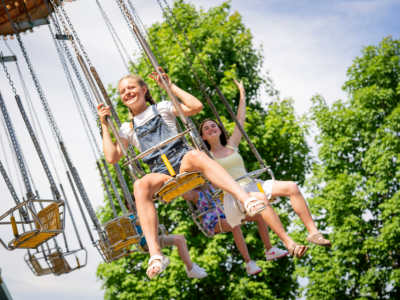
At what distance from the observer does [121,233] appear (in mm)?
6457

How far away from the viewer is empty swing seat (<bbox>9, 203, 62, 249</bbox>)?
5777 millimetres

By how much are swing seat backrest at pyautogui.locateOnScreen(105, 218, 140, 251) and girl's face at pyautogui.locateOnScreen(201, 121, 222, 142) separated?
1.52m

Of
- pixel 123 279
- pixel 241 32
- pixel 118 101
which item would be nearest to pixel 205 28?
pixel 241 32

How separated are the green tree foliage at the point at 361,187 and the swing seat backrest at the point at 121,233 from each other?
9.62 m

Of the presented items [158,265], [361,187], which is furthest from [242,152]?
[158,265]

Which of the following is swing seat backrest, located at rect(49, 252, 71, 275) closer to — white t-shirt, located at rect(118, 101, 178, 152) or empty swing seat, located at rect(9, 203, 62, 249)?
empty swing seat, located at rect(9, 203, 62, 249)

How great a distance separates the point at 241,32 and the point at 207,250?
827cm

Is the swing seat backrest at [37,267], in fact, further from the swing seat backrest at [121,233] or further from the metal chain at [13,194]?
the swing seat backrest at [121,233]

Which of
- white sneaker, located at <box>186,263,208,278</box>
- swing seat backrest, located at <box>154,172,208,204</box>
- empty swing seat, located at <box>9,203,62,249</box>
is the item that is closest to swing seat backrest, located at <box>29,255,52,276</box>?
empty swing seat, located at <box>9,203,62,249</box>

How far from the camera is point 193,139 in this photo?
444 centimetres

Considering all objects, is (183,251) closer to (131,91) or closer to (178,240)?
(178,240)

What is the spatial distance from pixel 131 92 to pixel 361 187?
42.4 ft

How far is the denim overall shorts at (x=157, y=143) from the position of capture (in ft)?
15.9

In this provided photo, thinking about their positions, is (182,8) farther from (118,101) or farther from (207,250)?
(207,250)
